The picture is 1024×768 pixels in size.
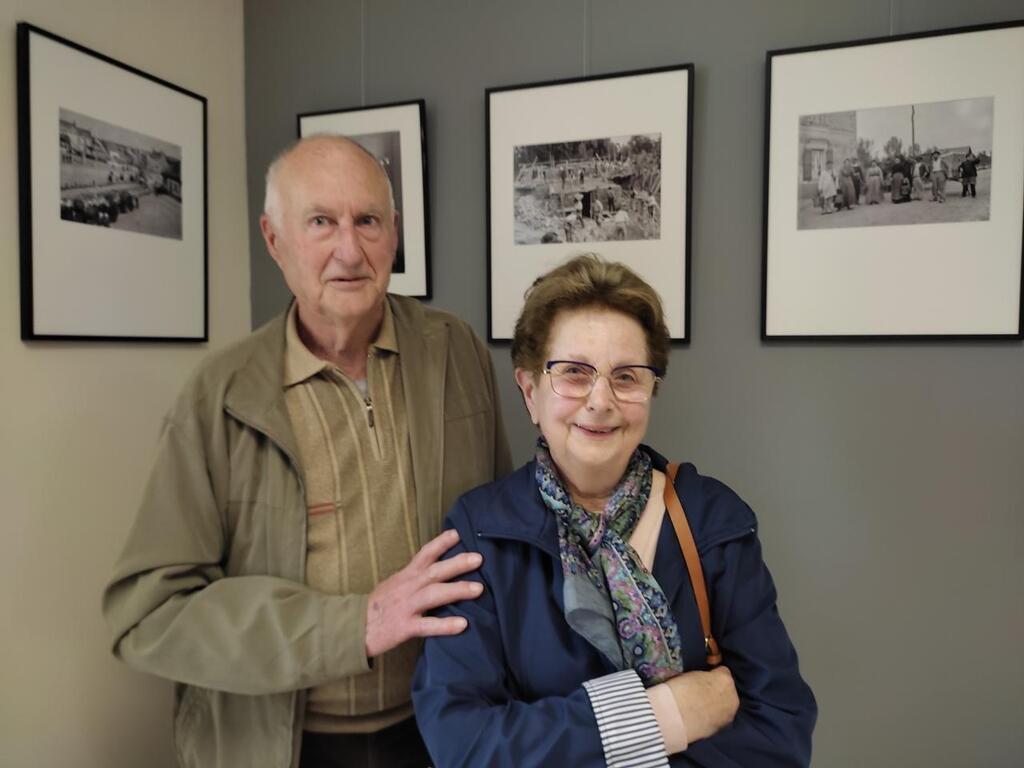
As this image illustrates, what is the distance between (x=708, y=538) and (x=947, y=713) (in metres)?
1.06

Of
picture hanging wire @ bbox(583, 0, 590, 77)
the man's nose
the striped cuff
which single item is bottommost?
the striped cuff

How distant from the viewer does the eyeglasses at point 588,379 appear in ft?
3.58

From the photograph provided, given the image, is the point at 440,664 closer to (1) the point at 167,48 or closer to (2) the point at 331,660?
(2) the point at 331,660

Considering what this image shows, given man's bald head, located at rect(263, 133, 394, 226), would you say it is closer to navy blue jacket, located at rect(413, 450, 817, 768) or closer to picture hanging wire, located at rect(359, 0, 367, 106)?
navy blue jacket, located at rect(413, 450, 817, 768)

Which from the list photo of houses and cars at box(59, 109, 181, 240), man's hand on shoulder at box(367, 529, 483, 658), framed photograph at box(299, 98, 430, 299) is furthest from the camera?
framed photograph at box(299, 98, 430, 299)

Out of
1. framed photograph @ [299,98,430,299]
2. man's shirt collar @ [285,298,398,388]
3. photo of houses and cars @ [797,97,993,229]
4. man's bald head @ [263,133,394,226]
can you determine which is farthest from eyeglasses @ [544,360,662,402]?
framed photograph @ [299,98,430,299]

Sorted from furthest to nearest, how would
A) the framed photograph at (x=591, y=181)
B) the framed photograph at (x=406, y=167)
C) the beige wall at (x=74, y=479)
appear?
the framed photograph at (x=406, y=167) → the framed photograph at (x=591, y=181) → the beige wall at (x=74, y=479)

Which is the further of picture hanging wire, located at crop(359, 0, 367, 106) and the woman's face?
picture hanging wire, located at crop(359, 0, 367, 106)

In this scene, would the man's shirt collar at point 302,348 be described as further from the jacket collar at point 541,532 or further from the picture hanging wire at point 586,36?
the picture hanging wire at point 586,36

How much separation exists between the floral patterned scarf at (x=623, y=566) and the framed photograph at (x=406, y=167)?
103cm

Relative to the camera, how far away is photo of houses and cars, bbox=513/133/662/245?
1.81m

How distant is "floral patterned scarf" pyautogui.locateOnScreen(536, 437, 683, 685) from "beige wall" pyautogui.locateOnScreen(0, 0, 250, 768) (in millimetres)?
1168

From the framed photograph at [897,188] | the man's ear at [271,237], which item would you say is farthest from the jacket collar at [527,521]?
the framed photograph at [897,188]

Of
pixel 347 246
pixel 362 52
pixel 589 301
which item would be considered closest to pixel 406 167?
pixel 362 52
